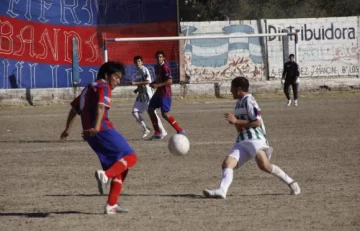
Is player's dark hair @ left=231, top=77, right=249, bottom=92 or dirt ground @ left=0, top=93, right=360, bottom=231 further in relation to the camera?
player's dark hair @ left=231, top=77, right=249, bottom=92

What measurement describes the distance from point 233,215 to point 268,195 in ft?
4.70

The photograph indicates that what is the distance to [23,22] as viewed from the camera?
33906 millimetres

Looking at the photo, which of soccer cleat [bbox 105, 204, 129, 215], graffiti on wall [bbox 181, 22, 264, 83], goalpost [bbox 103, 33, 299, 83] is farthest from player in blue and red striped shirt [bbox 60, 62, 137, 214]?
graffiti on wall [bbox 181, 22, 264, 83]

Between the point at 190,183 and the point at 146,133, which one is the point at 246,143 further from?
the point at 146,133

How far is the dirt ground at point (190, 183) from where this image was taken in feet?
29.6

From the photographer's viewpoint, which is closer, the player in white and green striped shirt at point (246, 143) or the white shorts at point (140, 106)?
the player in white and green striped shirt at point (246, 143)

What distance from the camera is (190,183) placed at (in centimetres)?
1179

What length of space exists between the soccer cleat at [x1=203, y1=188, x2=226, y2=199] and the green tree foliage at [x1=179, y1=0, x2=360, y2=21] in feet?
122

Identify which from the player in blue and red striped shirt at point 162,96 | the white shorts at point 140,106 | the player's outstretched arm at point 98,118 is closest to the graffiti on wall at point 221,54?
the white shorts at point 140,106

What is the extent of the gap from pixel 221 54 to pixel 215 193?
25.3 metres

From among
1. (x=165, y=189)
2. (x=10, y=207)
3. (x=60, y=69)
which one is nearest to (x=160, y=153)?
(x=165, y=189)

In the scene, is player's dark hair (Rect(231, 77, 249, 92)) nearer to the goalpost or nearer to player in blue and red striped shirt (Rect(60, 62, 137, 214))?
player in blue and red striped shirt (Rect(60, 62, 137, 214))

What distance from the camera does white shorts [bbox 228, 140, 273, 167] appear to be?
10.3 m

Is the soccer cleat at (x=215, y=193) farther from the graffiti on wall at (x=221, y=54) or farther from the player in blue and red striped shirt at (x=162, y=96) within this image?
the graffiti on wall at (x=221, y=54)
